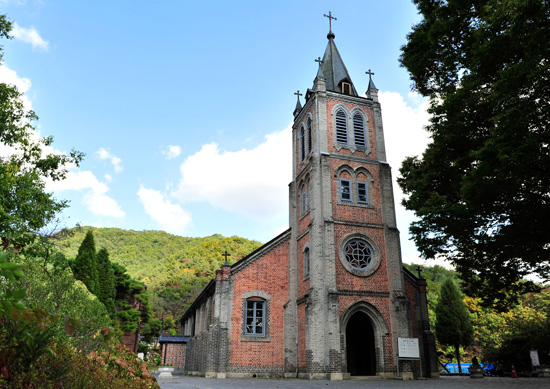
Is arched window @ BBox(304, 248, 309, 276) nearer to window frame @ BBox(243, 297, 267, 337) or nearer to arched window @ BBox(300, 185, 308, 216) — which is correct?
arched window @ BBox(300, 185, 308, 216)

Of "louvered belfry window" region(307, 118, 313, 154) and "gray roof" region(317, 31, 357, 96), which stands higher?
"gray roof" region(317, 31, 357, 96)

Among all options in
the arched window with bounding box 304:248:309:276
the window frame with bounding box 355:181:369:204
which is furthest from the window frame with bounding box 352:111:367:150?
the arched window with bounding box 304:248:309:276

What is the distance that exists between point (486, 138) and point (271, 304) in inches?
579

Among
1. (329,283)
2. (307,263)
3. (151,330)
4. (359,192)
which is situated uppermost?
(359,192)

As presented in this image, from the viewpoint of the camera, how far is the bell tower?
1991cm

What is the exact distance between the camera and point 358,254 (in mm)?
21875

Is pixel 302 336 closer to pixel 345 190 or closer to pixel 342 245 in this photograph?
pixel 342 245

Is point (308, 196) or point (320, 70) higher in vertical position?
point (320, 70)

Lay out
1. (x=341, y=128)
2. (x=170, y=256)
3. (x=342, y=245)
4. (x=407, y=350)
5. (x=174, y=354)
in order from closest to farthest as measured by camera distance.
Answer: (x=407, y=350) < (x=342, y=245) < (x=341, y=128) < (x=174, y=354) < (x=170, y=256)

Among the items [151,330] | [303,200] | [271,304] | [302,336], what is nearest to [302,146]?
[303,200]

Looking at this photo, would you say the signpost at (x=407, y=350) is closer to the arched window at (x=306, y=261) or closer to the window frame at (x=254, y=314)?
the arched window at (x=306, y=261)

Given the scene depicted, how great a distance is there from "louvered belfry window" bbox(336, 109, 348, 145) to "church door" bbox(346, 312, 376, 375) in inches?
396

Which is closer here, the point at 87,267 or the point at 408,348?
the point at 408,348

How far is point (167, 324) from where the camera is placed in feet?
193
